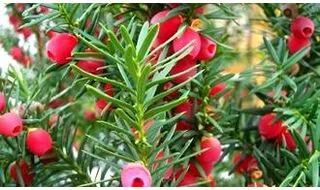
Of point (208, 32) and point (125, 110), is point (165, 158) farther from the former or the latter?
point (208, 32)

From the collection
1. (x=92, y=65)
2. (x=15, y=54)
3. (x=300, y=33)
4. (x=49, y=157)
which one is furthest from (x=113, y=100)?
(x=15, y=54)

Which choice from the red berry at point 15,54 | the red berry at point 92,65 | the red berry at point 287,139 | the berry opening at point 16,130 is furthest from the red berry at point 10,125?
the red berry at point 15,54

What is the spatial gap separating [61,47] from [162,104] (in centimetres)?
14

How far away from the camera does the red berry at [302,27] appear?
2.69 ft

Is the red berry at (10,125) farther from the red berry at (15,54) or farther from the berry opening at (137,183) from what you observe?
the red berry at (15,54)

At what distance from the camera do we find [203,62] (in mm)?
731

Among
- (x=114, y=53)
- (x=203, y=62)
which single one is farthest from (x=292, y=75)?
(x=114, y=53)

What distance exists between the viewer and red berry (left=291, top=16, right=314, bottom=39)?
0.82 meters

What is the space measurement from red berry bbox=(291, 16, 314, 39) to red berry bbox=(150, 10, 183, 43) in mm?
212

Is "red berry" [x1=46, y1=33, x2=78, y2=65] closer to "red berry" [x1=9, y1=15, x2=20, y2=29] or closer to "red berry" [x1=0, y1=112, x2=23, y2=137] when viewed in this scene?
"red berry" [x1=0, y1=112, x2=23, y2=137]

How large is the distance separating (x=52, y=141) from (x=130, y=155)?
0.20m

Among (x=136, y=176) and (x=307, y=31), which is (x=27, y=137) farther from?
(x=307, y=31)

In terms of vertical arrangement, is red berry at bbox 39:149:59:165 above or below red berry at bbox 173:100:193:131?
below

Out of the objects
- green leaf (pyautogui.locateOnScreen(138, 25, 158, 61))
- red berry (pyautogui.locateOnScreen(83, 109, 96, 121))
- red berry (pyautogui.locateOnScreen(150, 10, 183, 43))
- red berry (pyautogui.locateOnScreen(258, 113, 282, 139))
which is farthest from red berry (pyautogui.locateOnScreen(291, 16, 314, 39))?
red berry (pyautogui.locateOnScreen(83, 109, 96, 121))
